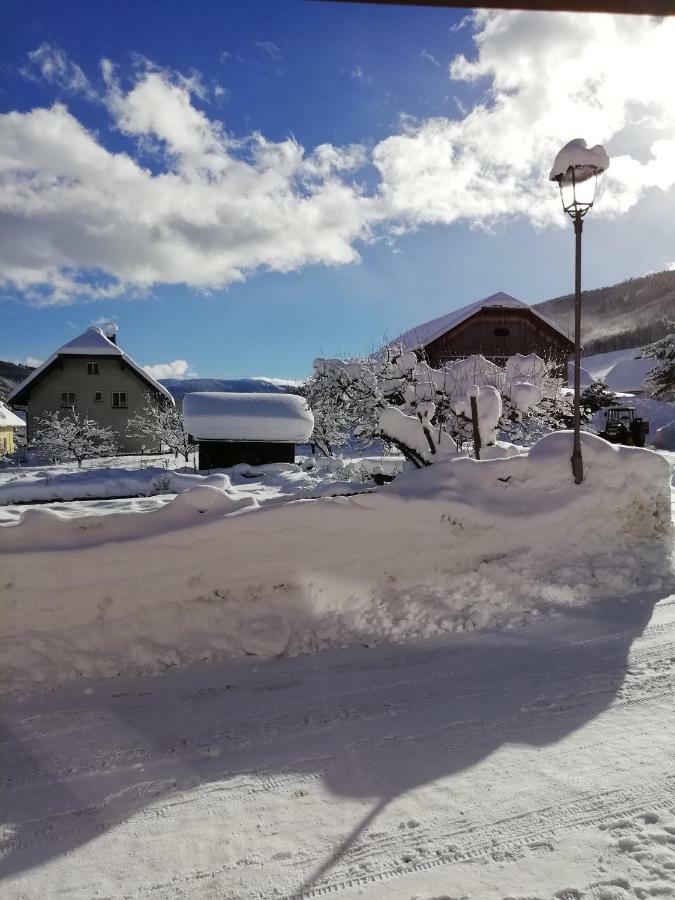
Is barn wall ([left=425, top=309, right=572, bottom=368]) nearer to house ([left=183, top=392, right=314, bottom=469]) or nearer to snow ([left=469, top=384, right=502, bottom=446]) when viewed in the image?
house ([left=183, top=392, right=314, bottom=469])

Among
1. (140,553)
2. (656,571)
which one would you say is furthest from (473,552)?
(140,553)

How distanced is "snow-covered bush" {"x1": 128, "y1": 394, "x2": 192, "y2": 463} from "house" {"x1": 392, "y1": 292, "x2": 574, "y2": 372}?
13.1 m

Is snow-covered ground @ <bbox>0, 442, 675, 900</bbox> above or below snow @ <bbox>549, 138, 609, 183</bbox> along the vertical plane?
below

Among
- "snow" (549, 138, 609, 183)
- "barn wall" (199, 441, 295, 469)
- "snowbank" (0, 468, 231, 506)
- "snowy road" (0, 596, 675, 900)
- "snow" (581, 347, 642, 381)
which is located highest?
"snow" (581, 347, 642, 381)

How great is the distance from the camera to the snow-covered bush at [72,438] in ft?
96.2

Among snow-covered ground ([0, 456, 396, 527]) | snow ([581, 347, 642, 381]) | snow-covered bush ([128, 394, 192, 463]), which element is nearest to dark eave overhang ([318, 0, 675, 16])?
snow-covered ground ([0, 456, 396, 527])

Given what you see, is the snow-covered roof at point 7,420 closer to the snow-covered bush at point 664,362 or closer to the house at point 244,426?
the house at point 244,426

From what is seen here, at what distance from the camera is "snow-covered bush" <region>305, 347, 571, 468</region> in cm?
973

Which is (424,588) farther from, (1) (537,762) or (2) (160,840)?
(2) (160,840)

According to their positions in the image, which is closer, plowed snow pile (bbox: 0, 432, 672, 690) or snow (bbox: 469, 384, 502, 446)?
plowed snow pile (bbox: 0, 432, 672, 690)

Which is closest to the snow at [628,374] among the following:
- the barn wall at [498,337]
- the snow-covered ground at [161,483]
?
the barn wall at [498,337]

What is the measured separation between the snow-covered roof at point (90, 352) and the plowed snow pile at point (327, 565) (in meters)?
31.2

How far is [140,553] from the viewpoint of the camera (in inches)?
159

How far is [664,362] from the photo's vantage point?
31406 millimetres
